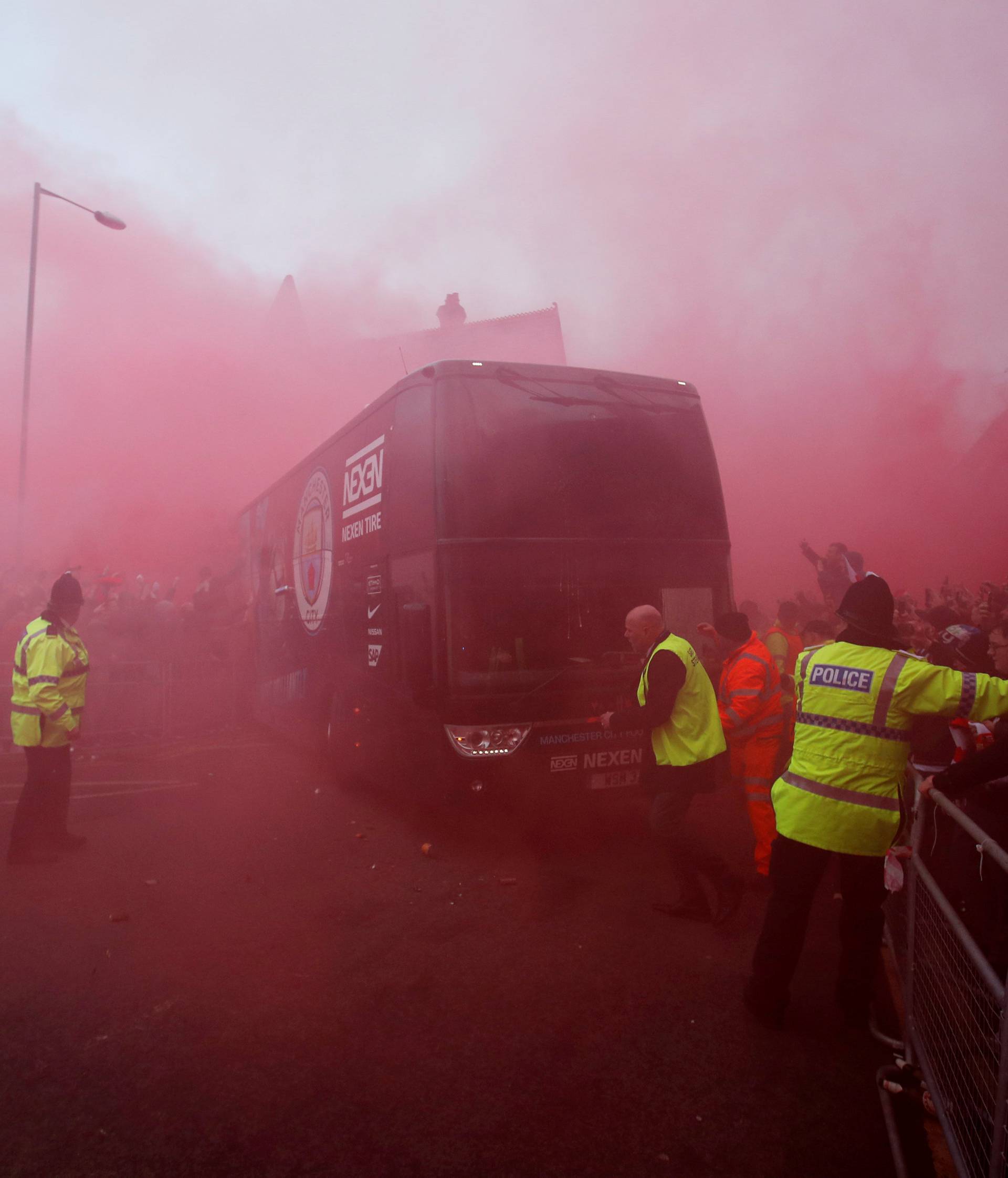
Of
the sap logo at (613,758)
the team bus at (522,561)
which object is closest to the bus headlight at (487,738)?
the team bus at (522,561)

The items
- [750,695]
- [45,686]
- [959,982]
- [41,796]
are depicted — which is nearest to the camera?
[959,982]

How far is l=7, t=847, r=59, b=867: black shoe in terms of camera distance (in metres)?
5.30

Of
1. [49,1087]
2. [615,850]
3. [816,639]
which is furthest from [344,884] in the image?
[816,639]

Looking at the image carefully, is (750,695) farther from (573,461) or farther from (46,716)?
(46,716)

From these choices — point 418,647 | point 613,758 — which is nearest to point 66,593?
point 418,647

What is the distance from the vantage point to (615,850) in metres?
5.30

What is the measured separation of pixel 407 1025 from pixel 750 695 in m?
2.57

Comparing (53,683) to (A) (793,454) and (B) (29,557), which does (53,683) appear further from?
(B) (29,557)

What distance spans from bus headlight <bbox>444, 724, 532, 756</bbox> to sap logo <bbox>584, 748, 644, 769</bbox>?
50 cm

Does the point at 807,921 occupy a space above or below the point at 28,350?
below

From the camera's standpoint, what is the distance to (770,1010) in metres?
3.06

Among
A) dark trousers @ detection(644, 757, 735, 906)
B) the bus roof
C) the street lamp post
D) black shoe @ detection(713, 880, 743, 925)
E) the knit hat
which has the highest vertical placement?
the street lamp post

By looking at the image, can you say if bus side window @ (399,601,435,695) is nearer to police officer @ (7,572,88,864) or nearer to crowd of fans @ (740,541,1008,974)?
police officer @ (7,572,88,864)

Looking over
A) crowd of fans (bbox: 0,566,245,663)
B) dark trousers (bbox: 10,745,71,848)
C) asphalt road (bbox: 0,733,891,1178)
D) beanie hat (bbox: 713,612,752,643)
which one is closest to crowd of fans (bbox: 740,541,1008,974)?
asphalt road (bbox: 0,733,891,1178)
